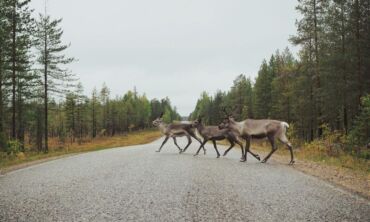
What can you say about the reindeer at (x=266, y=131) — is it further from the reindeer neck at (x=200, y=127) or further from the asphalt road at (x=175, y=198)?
the asphalt road at (x=175, y=198)

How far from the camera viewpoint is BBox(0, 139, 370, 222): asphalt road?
5.61 m

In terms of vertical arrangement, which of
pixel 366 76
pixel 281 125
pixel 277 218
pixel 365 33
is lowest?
pixel 277 218

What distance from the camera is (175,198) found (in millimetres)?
6797

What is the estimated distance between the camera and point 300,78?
32344mm

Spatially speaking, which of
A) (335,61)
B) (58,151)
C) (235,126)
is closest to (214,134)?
(235,126)

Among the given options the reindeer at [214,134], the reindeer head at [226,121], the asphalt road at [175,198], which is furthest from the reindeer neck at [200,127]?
the asphalt road at [175,198]

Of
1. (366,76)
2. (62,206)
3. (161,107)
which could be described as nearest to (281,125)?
(62,206)

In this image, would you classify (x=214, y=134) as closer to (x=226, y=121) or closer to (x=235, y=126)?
(x=226, y=121)

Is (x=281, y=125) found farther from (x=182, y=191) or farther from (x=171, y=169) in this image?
(x=182, y=191)

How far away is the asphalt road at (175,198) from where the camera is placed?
5613 mm

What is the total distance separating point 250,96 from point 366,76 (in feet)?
154

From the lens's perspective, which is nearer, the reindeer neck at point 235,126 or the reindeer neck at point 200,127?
the reindeer neck at point 235,126

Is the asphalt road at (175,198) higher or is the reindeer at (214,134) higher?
the reindeer at (214,134)

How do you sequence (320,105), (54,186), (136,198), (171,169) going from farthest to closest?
(320,105)
(171,169)
(54,186)
(136,198)
